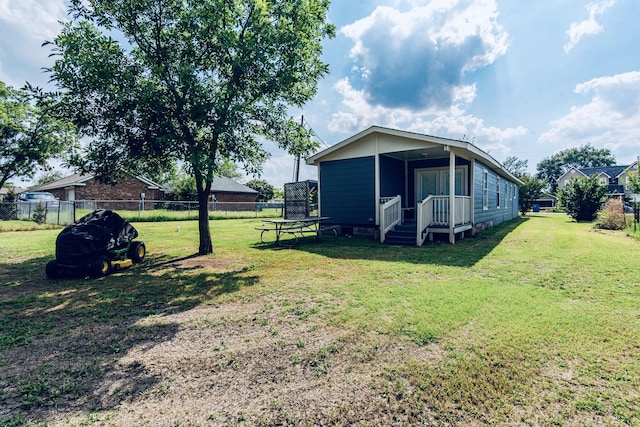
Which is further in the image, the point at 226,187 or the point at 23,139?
the point at 226,187

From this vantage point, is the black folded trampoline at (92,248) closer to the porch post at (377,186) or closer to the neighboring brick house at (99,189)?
the porch post at (377,186)

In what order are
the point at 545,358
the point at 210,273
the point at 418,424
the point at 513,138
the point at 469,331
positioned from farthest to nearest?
the point at 513,138 → the point at 210,273 → the point at 469,331 → the point at 545,358 → the point at 418,424

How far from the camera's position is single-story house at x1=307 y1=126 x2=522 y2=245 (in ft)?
30.6

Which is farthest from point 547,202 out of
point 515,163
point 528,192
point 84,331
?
point 84,331

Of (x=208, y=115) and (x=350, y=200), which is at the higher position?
(x=208, y=115)

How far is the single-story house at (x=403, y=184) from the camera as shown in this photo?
934 cm

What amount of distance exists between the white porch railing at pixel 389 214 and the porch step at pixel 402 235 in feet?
0.63

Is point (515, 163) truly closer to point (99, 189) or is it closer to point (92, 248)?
point (99, 189)

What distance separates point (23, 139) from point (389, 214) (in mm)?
24203

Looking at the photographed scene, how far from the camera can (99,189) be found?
26.4 m

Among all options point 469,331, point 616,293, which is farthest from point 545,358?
point 616,293

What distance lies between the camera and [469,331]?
3.15 meters

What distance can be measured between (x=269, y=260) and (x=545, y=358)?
5410mm

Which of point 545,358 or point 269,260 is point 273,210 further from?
point 545,358
